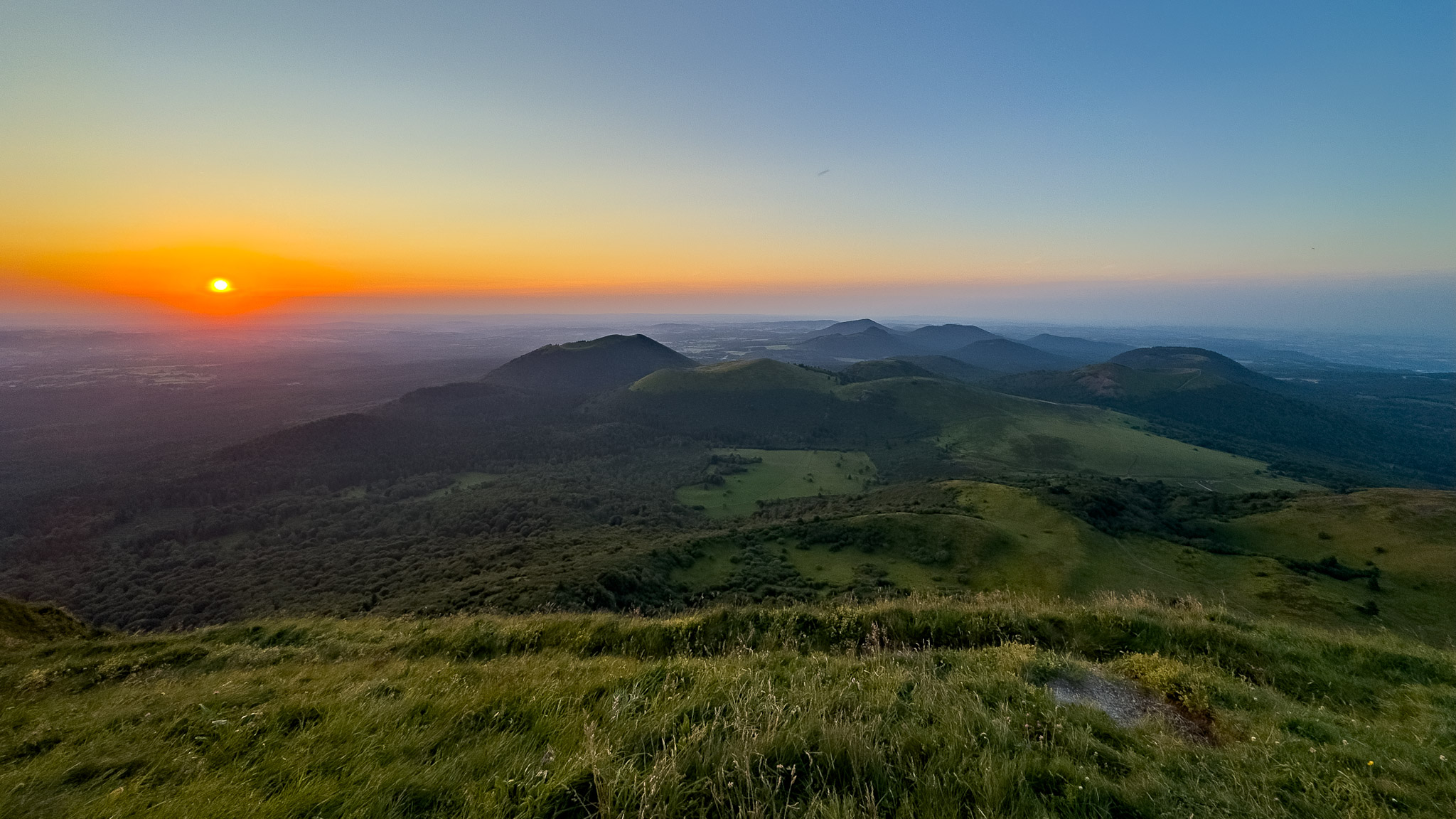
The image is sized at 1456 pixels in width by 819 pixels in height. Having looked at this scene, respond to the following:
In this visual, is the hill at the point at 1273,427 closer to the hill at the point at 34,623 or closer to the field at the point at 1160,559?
the field at the point at 1160,559

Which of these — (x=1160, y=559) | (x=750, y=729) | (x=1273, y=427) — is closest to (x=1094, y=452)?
(x=1160, y=559)

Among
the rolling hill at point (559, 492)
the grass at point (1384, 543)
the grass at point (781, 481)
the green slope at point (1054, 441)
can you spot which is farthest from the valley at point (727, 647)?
the green slope at point (1054, 441)

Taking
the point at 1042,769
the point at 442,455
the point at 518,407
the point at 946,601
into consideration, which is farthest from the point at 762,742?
the point at 518,407

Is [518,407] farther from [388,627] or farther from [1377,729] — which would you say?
[1377,729]

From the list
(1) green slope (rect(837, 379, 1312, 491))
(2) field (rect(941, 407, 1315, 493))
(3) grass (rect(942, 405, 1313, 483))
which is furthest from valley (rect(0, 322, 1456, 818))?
(1) green slope (rect(837, 379, 1312, 491))

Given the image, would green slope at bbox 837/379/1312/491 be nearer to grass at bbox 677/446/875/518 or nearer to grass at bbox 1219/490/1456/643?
grass at bbox 677/446/875/518

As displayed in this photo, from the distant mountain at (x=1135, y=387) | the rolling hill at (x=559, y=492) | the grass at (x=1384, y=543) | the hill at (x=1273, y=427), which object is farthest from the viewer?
the distant mountain at (x=1135, y=387)
